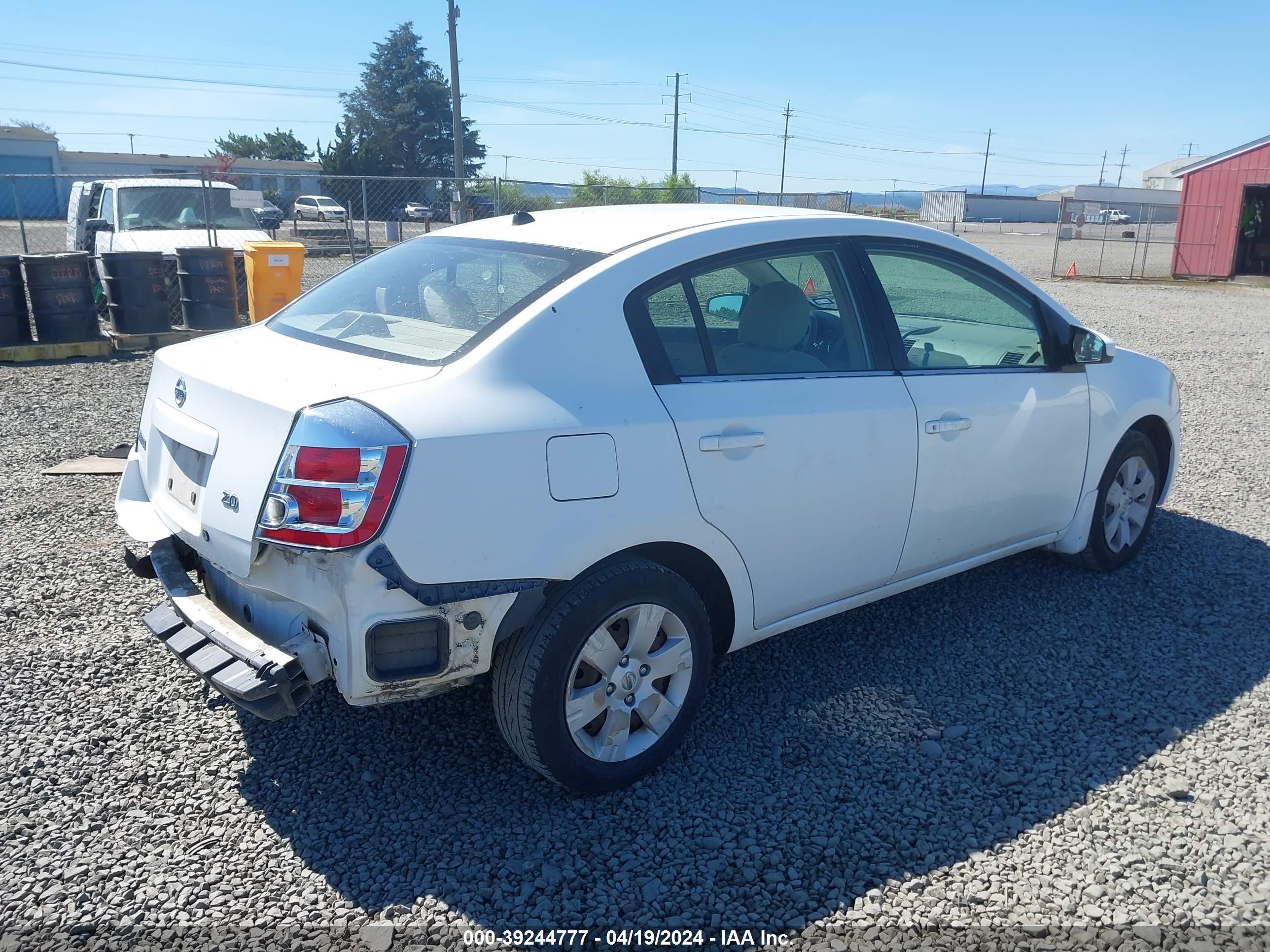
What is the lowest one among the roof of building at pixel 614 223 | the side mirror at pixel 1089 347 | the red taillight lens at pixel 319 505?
the red taillight lens at pixel 319 505

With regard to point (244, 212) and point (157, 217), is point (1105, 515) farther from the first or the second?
point (244, 212)

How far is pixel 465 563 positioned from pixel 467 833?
2.87 feet

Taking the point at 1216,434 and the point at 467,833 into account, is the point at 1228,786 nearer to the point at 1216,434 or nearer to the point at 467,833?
the point at 467,833

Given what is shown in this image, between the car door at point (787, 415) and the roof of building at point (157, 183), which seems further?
the roof of building at point (157, 183)

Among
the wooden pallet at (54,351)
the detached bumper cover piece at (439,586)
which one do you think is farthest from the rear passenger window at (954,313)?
the wooden pallet at (54,351)

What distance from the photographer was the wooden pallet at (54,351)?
10.1m

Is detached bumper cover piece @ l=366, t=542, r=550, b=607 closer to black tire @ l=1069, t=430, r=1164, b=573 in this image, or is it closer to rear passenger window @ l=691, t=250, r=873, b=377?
rear passenger window @ l=691, t=250, r=873, b=377

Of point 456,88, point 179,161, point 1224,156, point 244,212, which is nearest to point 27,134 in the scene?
point 179,161

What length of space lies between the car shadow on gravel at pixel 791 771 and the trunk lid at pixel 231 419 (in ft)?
2.88

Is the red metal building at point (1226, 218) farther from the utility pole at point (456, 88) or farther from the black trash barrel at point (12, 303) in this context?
the black trash barrel at point (12, 303)

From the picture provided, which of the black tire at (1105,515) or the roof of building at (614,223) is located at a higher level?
the roof of building at (614,223)

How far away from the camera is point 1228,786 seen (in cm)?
315

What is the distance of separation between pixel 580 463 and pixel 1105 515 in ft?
10.4

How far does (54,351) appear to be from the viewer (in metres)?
10.4
